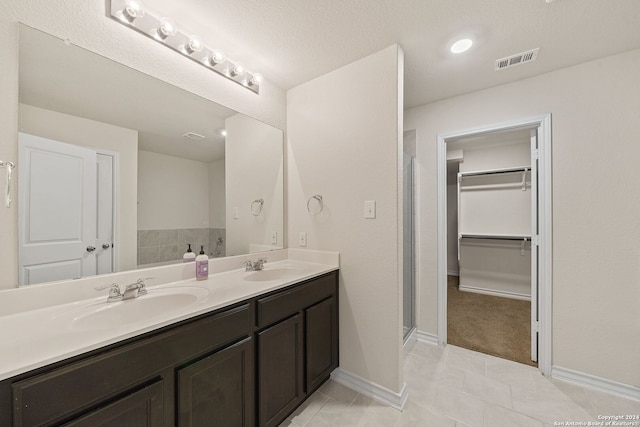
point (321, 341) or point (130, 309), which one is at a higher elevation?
point (130, 309)

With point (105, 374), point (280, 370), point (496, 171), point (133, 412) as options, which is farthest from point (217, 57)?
point (496, 171)

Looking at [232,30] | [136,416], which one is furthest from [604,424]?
[232,30]

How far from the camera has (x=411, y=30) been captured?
4.93 ft

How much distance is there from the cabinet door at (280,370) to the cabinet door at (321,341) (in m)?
0.08

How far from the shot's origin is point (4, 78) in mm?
966

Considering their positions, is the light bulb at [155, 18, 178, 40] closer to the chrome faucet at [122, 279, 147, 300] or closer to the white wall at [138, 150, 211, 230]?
the white wall at [138, 150, 211, 230]

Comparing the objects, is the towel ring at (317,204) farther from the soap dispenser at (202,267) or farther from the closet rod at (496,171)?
the closet rod at (496,171)

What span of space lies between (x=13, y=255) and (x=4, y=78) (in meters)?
0.71

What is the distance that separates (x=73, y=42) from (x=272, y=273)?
1.62m

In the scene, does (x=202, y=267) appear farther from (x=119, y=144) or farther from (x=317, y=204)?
(x=317, y=204)

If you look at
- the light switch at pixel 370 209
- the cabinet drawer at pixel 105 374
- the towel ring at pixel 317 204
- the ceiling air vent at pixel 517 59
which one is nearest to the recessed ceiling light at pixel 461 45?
the ceiling air vent at pixel 517 59

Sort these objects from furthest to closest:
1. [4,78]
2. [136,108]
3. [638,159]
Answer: [638,159] < [136,108] < [4,78]

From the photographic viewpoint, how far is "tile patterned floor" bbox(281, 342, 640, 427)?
148 centimetres

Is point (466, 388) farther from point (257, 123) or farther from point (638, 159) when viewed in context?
point (257, 123)
